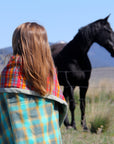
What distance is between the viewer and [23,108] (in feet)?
7.32

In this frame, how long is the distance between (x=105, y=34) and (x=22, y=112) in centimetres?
505

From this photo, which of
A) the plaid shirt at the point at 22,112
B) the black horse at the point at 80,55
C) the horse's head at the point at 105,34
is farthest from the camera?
the horse's head at the point at 105,34

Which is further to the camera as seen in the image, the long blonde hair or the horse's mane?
the horse's mane

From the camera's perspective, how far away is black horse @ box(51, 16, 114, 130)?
6.86 meters

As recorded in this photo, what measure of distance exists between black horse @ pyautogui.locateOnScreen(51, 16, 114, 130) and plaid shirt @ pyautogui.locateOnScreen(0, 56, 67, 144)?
4507mm

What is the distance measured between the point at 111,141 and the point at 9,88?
318 centimetres

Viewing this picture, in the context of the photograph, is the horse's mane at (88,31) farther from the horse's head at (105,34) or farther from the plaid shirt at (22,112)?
the plaid shirt at (22,112)

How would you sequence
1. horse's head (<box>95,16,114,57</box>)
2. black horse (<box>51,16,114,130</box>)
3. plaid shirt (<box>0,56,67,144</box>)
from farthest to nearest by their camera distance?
horse's head (<box>95,16,114,57</box>)
black horse (<box>51,16,114,130</box>)
plaid shirt (<box>0,56,67,144</box>)

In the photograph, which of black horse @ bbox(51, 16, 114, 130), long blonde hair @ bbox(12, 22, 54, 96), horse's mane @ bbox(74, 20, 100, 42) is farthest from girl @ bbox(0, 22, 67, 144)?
horse's mane @ bbox(74, 20, 100, 42)

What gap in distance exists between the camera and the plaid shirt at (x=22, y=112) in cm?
222

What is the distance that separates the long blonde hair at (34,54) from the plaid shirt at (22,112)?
0.05m

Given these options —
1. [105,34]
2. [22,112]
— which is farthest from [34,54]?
[105,34]

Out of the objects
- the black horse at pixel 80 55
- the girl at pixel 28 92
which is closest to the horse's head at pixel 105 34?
the black horse at pixel 80 55

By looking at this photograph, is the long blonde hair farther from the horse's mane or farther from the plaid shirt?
the horse's mane
